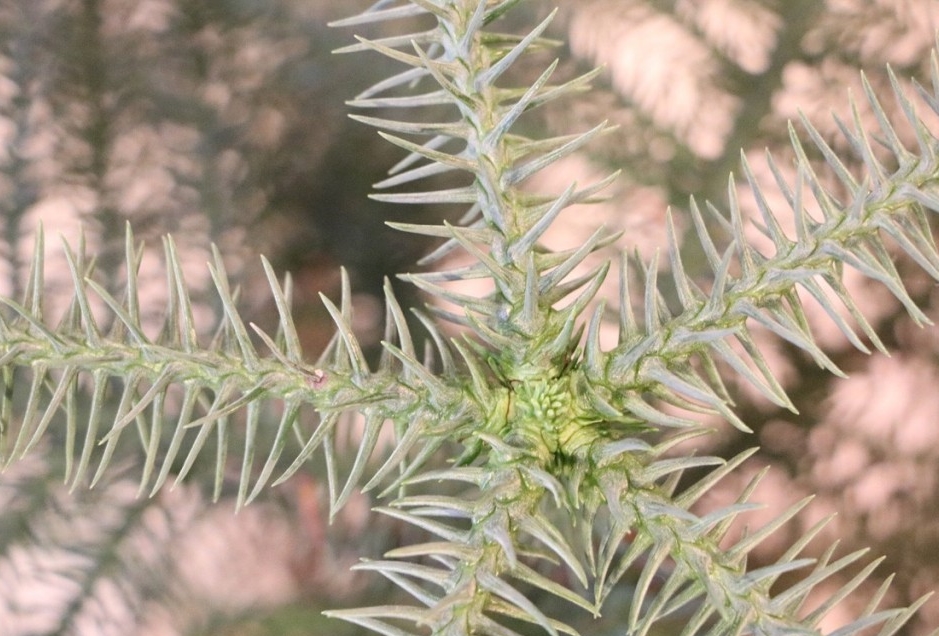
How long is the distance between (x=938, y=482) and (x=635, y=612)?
0.70 ft

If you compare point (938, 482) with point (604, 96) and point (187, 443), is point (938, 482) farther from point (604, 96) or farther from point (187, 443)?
point (187, 443)

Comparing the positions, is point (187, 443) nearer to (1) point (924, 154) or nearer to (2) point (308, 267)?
(2) point (308, 267)

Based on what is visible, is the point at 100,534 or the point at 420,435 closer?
the point at 420,435

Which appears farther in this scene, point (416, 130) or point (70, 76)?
point (70, 76)

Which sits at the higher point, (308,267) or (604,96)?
(604,96)

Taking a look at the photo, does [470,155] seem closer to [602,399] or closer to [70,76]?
[602,399]

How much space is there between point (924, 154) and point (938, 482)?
21 centimetres

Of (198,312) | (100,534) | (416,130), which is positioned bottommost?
(100,534)

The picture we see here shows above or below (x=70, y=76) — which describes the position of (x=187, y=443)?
below

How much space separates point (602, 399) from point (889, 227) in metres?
0.09

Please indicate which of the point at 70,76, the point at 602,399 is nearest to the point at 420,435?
the point at 602,399

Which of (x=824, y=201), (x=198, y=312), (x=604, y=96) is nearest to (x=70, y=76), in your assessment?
(x=198, y=312)

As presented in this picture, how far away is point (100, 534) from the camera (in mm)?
392

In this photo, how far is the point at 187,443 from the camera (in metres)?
0.40
